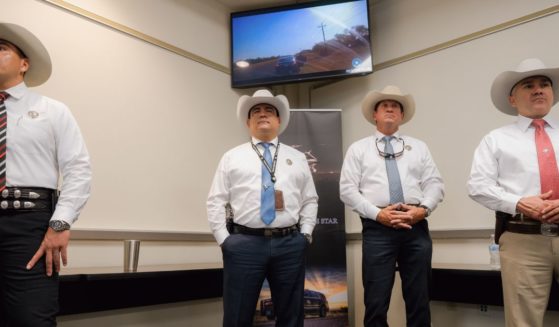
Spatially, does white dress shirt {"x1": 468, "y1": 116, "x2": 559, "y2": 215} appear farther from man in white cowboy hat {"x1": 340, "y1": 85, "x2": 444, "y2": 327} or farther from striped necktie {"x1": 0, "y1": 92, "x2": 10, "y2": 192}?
striped necktie {"x1": 0, "y1": 92, "x2": 10, "y2": 192}

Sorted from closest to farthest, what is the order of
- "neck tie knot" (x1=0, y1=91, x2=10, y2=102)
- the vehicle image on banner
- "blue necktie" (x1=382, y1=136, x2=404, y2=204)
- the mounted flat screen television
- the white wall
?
"neck tie knot" (x1=0, y1=91, x2=10, y2=102)
"blue necktie" (x1=382, y1=136, x2=404, y2=204)
the white wall
the vehicle image on banner
the mounted flat screen television

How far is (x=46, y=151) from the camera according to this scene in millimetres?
1569

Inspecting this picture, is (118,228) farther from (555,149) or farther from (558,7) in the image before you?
(558,7)

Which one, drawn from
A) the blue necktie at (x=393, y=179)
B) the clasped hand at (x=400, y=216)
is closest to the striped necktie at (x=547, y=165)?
the clasped hand at (x=400, y=216)

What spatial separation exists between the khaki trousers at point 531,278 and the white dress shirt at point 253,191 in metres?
0.94

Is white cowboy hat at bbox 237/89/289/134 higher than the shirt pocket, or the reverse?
white cowboy hat at bbox 237/89/289/134

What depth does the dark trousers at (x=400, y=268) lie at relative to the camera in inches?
85.4

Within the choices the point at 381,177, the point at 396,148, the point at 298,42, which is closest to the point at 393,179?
the point at 381,177

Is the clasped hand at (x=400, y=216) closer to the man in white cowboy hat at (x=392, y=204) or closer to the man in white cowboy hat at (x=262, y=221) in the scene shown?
the man in white cowboy hat at (x=392, y=204)

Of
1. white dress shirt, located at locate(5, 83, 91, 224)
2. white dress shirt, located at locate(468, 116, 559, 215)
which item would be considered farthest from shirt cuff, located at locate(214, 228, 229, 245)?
white dress shirt, located at locate(468, 116, 559, 215)

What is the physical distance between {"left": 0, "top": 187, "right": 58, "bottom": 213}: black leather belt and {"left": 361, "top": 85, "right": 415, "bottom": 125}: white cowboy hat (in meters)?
1.80

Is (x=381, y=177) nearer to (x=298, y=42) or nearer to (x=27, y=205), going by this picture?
(x=27, y=205)

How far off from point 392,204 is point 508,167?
0.60 metres

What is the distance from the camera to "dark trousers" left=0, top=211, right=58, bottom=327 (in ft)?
4.50
